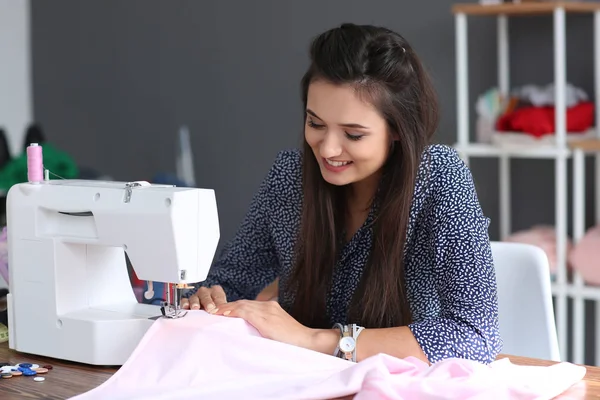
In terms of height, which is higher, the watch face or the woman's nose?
the woman's nose

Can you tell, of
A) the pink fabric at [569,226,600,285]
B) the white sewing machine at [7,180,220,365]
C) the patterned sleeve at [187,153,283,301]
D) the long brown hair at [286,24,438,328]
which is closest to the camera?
the white sewing machine at [7,180,220,365]

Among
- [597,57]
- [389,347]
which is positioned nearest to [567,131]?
[597,57]

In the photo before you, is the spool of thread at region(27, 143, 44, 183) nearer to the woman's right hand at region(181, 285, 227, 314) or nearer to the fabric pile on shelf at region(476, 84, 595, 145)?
the woman's right hand at region(181, 285, 227, 314)

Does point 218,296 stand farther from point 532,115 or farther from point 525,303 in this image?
point 532,115

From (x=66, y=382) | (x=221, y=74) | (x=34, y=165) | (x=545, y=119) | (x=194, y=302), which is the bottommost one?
(x=66, y=382)

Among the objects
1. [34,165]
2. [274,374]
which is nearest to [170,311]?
[274,374]

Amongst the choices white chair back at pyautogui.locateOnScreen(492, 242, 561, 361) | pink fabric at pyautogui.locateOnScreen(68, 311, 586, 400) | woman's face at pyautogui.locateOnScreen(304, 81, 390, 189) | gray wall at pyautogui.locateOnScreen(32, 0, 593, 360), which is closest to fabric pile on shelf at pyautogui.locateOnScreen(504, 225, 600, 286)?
gray wall at pyautogui.locateOnScreen(32, 0, 593, 360)

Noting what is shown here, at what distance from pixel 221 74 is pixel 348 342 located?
9.24ft

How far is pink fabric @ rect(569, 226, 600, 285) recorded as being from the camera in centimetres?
306

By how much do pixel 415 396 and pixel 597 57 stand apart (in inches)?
85.3

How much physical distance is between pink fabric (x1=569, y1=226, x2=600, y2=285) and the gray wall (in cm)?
39

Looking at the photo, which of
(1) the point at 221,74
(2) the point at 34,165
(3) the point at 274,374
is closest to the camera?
(3) the point at 274,374

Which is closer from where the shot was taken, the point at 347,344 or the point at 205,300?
the point at 347,344

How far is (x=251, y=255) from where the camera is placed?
217 cm
